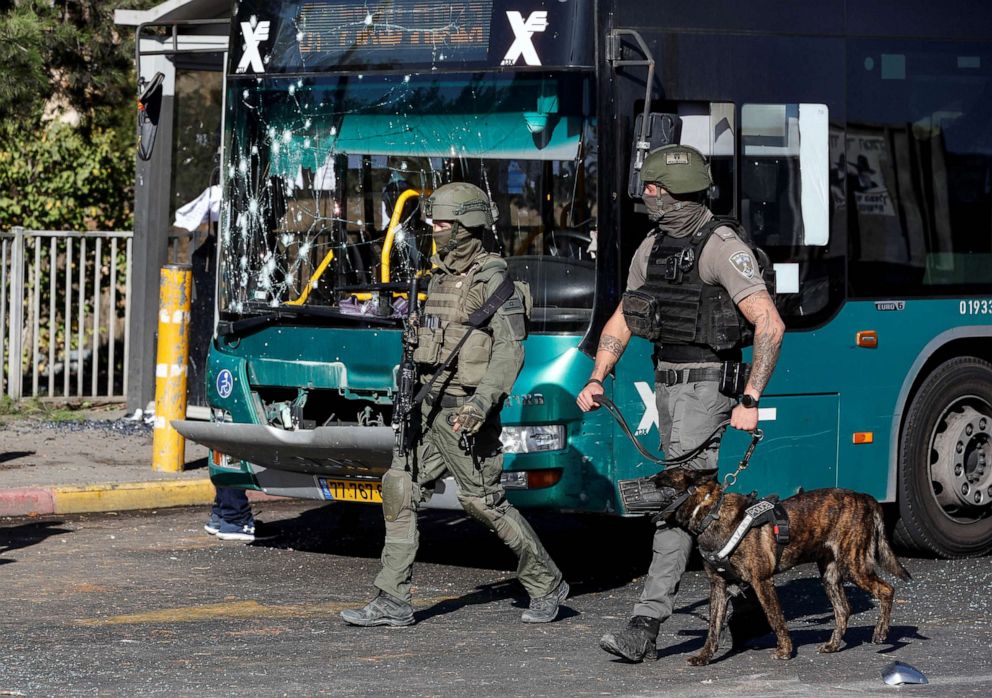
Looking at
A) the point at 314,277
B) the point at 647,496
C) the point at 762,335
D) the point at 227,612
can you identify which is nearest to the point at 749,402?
the point at 762,335

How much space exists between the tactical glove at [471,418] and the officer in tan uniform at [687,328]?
49cm

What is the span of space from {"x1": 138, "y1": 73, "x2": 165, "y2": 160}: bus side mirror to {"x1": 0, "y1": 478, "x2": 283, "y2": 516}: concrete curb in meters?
3.40

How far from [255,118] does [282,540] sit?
2428 millimetres

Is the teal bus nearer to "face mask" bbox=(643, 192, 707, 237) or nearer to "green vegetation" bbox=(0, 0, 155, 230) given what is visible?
"face mask" bbox=(643, 192, 707, 237)

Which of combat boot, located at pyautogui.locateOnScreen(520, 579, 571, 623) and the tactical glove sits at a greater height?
the tactical glove

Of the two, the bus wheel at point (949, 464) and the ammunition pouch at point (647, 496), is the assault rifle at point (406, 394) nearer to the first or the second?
the ammunition pouch at point (647, 496)

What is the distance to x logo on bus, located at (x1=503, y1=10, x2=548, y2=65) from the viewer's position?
27.0 feet

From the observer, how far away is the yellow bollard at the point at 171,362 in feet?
38.9

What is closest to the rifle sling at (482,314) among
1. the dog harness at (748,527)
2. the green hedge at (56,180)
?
the dog harness at (748,527)

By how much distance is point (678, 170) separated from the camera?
684cm

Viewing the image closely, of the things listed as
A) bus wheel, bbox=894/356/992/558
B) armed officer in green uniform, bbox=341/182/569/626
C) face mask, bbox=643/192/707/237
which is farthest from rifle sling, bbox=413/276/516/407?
bus wheel, bbox=894/356/992/558

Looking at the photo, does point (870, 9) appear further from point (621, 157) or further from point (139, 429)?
point (139, 429)

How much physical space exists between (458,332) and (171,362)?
5.00 metres

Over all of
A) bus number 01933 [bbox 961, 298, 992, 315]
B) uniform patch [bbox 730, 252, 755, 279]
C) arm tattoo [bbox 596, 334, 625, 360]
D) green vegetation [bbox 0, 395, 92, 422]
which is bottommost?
green vegetation [bbox 0, 395, 92, 422]
